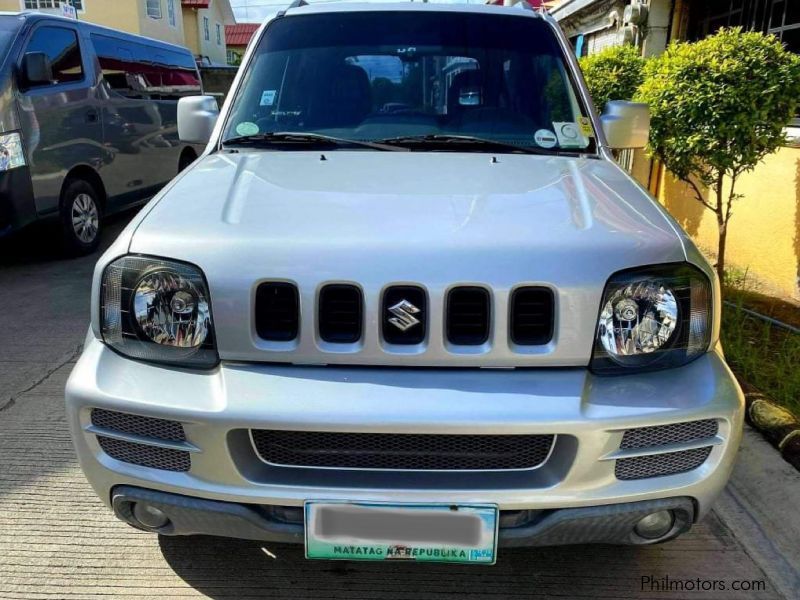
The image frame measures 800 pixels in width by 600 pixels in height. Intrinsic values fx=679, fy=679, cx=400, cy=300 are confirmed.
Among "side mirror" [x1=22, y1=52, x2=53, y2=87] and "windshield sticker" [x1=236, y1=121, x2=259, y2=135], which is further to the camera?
"side mirror" [x1=22, y1=52, x2=53, y2=87]

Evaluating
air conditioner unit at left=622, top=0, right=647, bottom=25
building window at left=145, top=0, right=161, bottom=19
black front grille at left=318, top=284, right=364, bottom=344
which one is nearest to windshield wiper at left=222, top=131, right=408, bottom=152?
black front grille at left=318, top=284, right=364, bottom=344

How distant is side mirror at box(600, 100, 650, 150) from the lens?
303 centimetres

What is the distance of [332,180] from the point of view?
2.26m

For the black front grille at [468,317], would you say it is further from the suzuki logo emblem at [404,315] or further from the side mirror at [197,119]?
the side mirror at [197,119]

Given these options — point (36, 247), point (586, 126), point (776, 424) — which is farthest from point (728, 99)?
point (36, 247)

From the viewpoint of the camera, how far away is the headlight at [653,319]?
181cm

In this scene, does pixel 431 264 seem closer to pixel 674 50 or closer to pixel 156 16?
pixel 674 50

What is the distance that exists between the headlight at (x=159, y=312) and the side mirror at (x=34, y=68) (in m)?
4.62

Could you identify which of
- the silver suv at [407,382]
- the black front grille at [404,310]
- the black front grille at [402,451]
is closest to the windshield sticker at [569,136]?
the silver suv at [407,382]

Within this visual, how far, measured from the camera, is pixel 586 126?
9.42ft

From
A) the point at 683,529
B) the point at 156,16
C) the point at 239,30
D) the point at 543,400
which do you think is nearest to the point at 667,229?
the point at 543,400

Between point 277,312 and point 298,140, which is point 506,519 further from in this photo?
point 298,140

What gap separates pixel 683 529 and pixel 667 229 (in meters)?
0.85

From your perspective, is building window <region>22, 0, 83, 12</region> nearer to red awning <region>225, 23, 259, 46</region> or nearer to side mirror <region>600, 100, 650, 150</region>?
red awning <region>225, 23, 259, 46</region>
